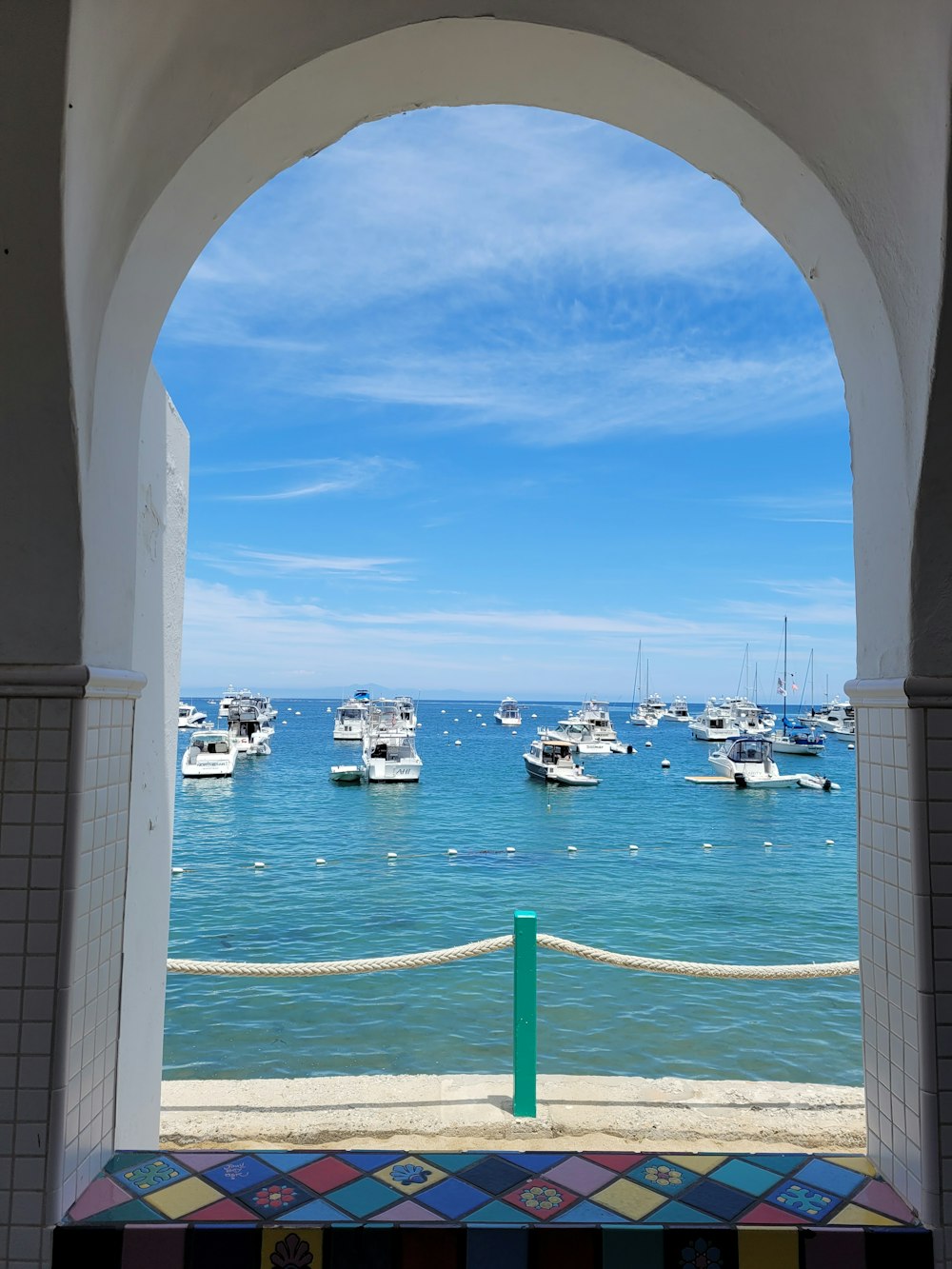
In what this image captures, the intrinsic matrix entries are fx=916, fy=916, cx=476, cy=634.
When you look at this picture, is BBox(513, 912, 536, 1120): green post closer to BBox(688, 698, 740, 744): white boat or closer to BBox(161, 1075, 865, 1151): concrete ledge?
BBox(161, 1075, 865, 1151): concrete ledge

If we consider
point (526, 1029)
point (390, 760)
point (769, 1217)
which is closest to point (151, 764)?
point (769, 1217)

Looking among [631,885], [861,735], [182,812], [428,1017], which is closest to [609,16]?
[861,735]

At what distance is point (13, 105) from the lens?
1512 mm

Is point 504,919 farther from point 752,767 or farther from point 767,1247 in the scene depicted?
point 752,767

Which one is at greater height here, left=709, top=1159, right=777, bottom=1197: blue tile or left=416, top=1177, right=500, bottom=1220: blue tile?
left=416, top=1177, right=500, bottom=1220: blue tile

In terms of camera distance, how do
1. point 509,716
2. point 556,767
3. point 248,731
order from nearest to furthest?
point 556,767 → point 248,731 → point 509,716

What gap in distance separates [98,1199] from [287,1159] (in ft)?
1.26

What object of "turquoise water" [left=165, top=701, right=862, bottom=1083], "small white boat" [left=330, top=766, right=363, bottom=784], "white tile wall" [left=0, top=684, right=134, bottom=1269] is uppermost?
"white tile wall" [left=0, top=684, right=134, bottom=1269]

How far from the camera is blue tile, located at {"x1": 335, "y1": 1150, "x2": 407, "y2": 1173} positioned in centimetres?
192

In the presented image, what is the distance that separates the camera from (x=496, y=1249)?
65.5 inches

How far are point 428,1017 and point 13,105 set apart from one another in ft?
31.9

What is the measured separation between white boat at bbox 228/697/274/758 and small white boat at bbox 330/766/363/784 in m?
10.5

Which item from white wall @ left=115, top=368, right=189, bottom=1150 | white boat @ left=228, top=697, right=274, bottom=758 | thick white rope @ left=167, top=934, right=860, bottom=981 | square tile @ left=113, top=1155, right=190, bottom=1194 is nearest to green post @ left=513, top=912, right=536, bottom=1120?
thick white rope @ left=167, top=934, right=860, bottom=981

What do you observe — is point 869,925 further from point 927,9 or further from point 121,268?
point 121,268
